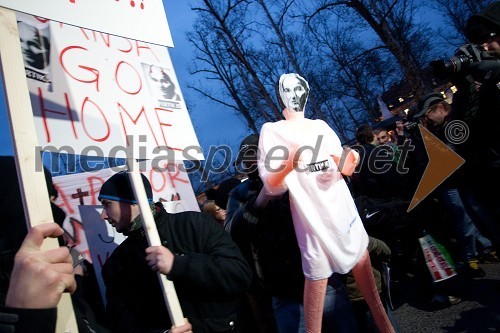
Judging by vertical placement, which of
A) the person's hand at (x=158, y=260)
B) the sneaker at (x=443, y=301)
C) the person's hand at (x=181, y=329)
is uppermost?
the person's hand at (x=158, y=260)

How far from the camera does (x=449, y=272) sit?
3.14 meters

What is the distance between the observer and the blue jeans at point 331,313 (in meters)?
1.86

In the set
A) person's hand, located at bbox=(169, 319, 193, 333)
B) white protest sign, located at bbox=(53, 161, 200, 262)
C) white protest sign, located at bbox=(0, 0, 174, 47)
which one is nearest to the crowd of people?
person's hand, located at bbox=(169, 319, 193, 333)

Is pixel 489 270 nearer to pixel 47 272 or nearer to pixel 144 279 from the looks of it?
pixel 144 279

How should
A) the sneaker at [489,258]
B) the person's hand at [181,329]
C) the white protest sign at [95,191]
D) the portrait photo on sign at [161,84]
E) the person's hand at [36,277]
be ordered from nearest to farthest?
the person's hand at [36,277], the person's hand at [181,329], the portrait photo on sign at [161,84], the white protest sign at [95,191], the sneaker at [489,258]

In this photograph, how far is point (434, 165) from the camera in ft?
10.8

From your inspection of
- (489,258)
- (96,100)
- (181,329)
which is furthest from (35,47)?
(489,258)

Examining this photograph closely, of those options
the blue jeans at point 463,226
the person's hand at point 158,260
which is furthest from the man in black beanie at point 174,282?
the blue jeans at point 463,226

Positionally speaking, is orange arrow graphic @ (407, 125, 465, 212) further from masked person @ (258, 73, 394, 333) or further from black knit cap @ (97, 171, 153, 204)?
black knit cap @ (97, 171, 153, 204)

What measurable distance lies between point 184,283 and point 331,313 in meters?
0.86

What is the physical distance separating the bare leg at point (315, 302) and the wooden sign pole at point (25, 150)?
1.14 meters

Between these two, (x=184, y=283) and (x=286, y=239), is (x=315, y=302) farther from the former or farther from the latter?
(x=184, y=283)

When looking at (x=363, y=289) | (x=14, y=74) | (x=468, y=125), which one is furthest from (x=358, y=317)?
(x=14, y=74)

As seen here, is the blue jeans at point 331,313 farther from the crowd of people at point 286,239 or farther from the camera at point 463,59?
the camera at point 463,59
